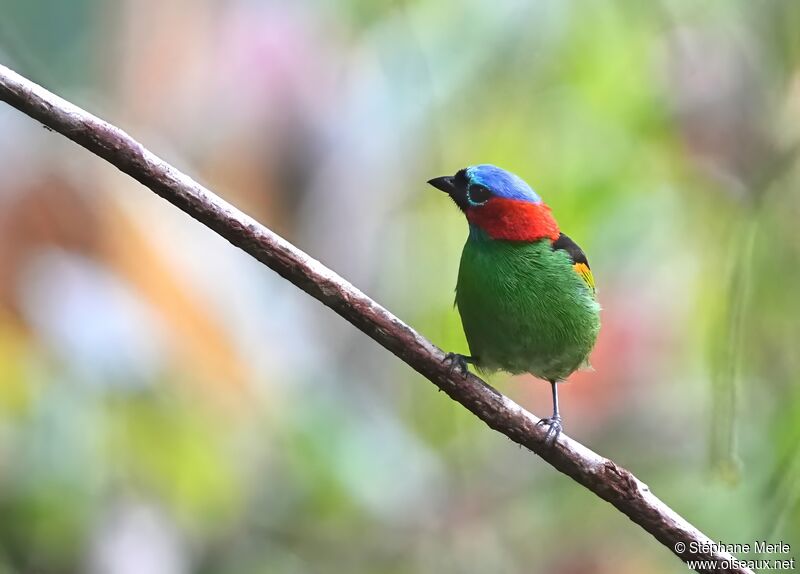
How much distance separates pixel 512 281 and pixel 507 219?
198 millimetres

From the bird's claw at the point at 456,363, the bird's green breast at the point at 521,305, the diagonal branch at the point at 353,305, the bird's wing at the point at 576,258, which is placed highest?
the bird's wing at the point at 576,258

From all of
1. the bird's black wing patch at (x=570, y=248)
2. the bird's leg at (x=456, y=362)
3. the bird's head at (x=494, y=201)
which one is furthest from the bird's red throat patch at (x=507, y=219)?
the bird's leg at (x=456, y=362)

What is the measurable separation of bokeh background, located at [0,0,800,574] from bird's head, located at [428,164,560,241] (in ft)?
2.29

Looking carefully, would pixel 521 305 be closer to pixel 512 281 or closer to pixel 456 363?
pixel 512 281

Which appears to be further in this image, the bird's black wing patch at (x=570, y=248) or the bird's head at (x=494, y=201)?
the bird's black wing patch at (x=570, y=248)

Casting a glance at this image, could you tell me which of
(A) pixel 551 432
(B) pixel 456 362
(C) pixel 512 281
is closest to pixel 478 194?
(C) pixel 512 281

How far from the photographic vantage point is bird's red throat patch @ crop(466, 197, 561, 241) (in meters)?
3.12

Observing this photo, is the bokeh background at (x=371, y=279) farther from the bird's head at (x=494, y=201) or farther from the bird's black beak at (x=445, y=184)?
the bird's black beak at (x=445, y=184)

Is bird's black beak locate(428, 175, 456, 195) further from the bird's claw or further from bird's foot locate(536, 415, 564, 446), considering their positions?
bird's foot locate(536, 415, 564, 446)

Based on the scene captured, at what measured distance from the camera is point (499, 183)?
312 centimetres

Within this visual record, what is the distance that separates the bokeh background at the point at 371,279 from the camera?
3.48 meters

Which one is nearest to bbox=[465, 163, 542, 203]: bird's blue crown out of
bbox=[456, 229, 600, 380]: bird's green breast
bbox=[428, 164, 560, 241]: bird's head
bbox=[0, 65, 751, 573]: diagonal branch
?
bbox=[428, 164, 560, 241]: bird's head

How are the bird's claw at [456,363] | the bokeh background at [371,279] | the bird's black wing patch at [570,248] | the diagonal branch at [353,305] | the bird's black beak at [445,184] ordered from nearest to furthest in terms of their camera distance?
the diagonal branch at [353,305] < the bird's claw at [456,363] < the bird's black beak at [445,184] < the bird's black wing patch at [570,248] < the bokeh background at [371,279]

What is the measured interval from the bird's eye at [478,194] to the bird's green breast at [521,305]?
105mm
